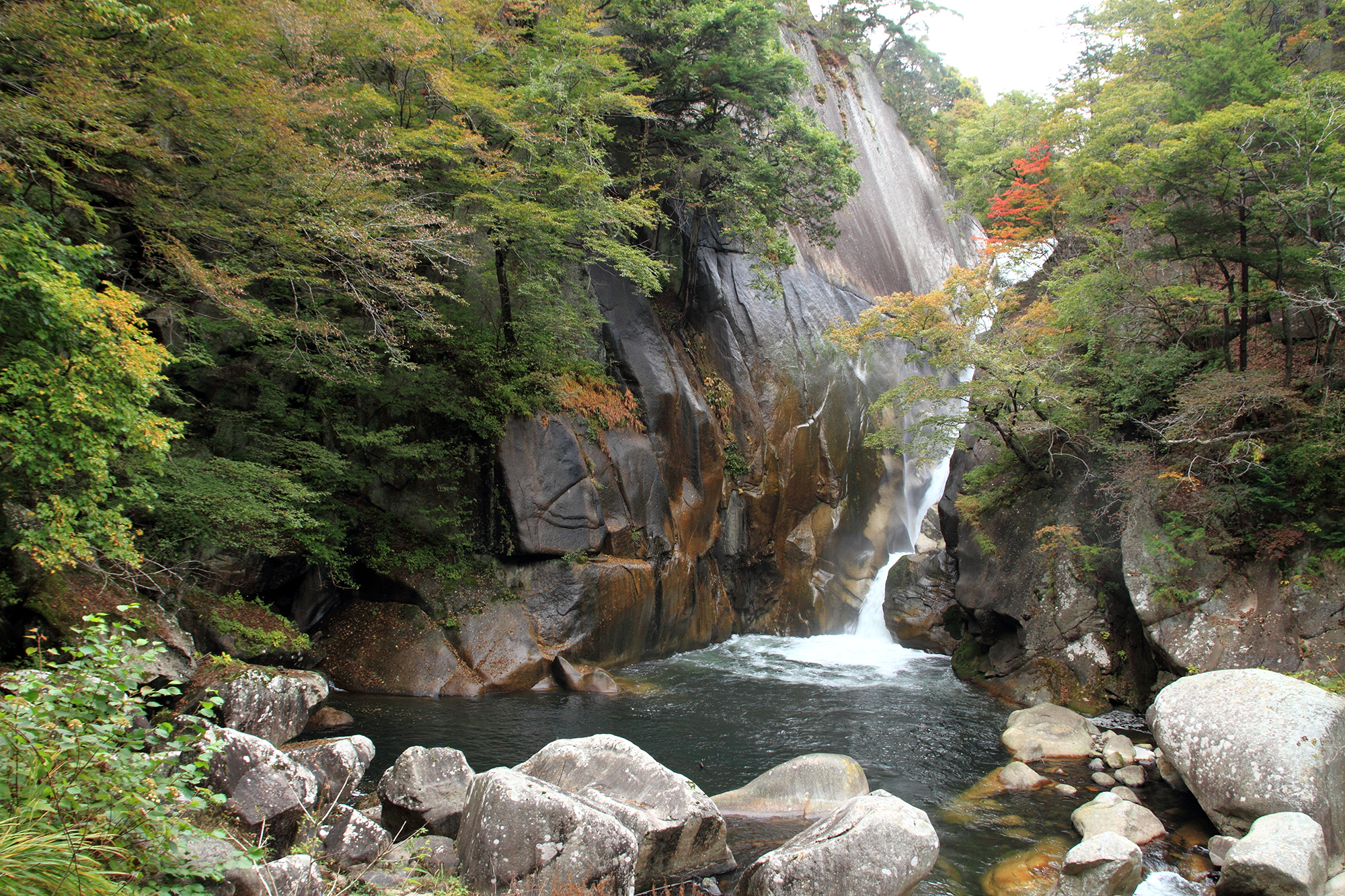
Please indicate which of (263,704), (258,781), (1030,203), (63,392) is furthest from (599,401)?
(1030,203)

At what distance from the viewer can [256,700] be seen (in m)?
7.83

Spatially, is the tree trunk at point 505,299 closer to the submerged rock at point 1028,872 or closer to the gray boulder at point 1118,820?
the submerged rock at point 1028,872

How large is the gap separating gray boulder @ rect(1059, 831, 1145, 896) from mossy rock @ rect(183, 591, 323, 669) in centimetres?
1025

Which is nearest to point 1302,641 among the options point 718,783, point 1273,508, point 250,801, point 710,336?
point 1273,508

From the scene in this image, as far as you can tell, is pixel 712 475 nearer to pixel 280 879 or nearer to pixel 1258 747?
pixel 1258 747

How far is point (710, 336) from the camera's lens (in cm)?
2034

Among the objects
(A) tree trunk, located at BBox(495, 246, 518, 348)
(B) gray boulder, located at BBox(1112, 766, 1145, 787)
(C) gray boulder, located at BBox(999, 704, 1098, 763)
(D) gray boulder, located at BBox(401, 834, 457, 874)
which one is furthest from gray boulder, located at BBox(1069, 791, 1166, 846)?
(A) tree trunk, located at BBox(495, 246, 518, 348)

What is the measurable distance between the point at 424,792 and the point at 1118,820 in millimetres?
7220

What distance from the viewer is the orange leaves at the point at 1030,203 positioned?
1980 cm

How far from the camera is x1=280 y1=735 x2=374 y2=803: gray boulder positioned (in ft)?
19.7

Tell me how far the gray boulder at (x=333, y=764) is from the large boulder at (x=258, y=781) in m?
0.47

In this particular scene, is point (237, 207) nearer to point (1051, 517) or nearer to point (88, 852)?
point (88, 852)

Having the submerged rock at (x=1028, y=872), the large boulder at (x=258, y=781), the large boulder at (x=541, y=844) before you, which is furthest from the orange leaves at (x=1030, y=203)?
the large boulder at (x=258, y=781)

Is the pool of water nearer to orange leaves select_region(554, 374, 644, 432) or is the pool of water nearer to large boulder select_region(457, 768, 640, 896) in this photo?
large boulder select_region(457, 768, 640, 896)
